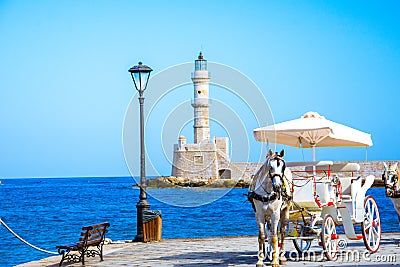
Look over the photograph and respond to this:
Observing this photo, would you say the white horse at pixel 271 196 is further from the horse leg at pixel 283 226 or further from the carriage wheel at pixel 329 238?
the carriage wheel at pixel 329 238

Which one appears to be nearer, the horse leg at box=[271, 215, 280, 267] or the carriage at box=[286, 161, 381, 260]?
the horse leg at box=[271, 215, 280, 267]

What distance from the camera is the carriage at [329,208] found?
1045 cm

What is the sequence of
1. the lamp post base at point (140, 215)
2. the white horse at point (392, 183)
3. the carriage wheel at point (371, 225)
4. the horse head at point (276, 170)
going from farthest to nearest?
the lamp post base at point (140, 215), the white horse at point (392, 183), the carriage wheel at point (371, 225), the horse head at point (276, 170)

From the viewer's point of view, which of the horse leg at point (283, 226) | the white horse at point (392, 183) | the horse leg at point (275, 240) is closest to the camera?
the horse leg at point (275, 240)

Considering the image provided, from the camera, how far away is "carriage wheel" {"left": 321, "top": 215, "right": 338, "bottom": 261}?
10.2 metres

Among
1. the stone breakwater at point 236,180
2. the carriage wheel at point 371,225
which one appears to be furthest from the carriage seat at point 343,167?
the stone breakwater at point 236,180

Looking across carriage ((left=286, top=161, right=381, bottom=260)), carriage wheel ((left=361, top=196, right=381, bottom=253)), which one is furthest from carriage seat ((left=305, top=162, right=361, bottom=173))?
carriage wheel ((left=361, top=196, right=381, bottom=253))

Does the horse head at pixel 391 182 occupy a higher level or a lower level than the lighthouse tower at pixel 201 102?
lower

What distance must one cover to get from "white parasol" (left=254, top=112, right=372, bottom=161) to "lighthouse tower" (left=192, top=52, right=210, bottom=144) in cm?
5220

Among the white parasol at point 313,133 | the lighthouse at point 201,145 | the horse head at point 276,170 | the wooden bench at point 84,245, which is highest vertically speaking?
the lighthouse at point 201,145

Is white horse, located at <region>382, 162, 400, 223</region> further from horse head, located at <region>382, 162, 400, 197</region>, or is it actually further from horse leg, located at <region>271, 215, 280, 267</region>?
horse leg, located at <region>271, 215, 280, 267</region>

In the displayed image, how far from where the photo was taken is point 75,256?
1167 centimetres

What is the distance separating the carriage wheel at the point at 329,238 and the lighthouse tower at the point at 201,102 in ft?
176

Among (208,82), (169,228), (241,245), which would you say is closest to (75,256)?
(241,245)
